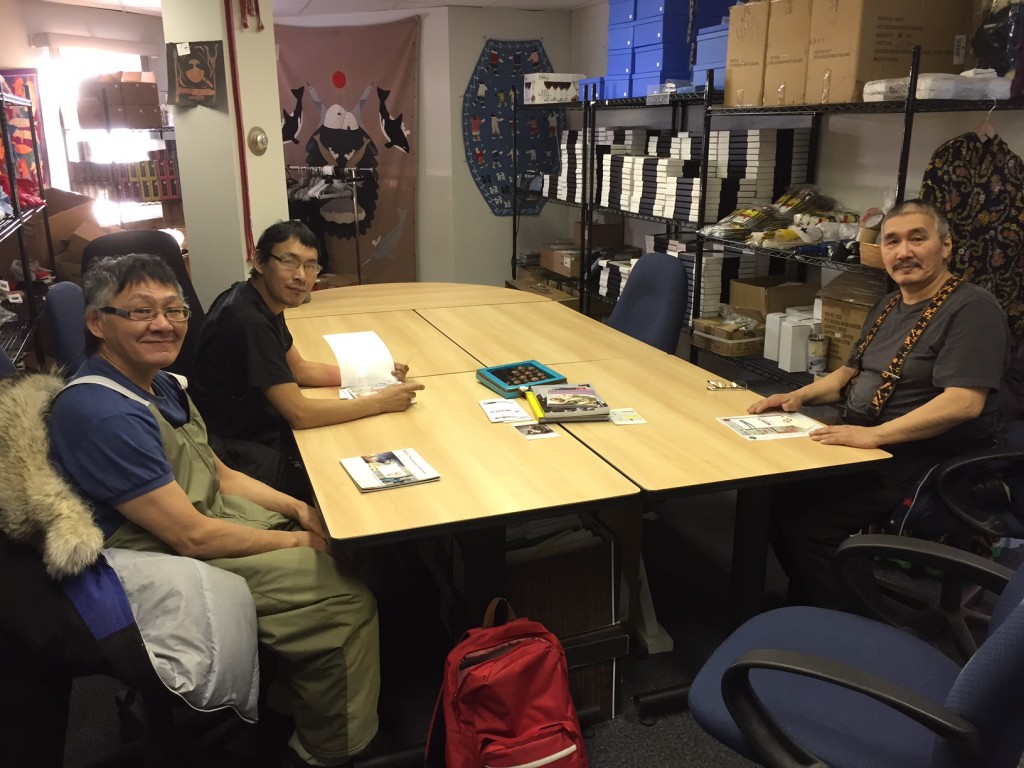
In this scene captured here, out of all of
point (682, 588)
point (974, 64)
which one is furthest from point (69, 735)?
point (974, 64)

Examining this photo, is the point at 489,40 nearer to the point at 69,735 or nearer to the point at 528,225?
the point at 528,225

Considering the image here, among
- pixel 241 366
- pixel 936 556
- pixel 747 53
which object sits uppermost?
pixel 747 53

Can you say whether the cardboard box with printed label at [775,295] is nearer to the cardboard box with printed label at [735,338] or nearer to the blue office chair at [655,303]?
the cardboard box with printed label at [735,338]

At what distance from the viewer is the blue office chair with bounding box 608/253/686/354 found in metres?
3.21

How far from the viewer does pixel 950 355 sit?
2.23 meters

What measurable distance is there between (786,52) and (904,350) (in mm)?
1528

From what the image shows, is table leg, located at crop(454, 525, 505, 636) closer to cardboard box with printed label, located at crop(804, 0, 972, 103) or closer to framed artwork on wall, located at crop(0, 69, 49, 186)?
cardboard box with printed label, located at crop(804, 0, 972, 103)

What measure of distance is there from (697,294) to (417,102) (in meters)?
3.25

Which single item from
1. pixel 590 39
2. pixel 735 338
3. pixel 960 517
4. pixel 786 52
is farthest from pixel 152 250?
pixel 590 39

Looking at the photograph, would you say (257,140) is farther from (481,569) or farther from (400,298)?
(481,569)

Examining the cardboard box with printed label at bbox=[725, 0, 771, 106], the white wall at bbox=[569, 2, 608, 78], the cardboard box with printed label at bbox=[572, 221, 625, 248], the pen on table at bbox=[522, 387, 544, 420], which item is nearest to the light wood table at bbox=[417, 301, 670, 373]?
the pen on table at bbox=[522, 387, 544, 420]

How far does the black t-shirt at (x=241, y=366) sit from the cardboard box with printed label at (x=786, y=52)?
7.20ft

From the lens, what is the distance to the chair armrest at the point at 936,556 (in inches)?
60.0

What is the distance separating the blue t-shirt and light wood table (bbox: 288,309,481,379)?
3.99ft
